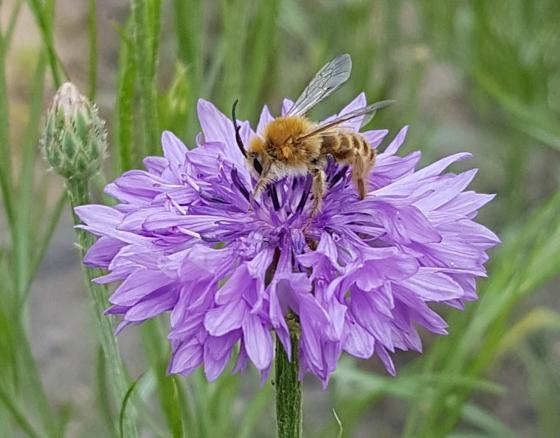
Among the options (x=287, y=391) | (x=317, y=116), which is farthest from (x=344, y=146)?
(x=317, y=116)

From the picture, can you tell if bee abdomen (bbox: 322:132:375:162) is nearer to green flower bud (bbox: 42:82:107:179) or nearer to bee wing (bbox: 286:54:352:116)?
bee wing (bbox: 286:54:352:116)

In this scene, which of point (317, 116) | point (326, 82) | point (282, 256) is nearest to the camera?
point (282, 256)

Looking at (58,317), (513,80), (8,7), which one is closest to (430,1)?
(513,80)

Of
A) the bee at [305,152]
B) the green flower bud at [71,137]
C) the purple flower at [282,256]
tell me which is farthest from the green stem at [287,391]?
the green flower bud at [71,137]

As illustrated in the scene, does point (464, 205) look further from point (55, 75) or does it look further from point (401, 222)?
point (55, 75)

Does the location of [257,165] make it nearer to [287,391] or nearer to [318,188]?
[318,188]

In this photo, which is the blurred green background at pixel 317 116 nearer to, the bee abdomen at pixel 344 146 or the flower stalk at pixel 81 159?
the flower stalk at pixel 81 159
